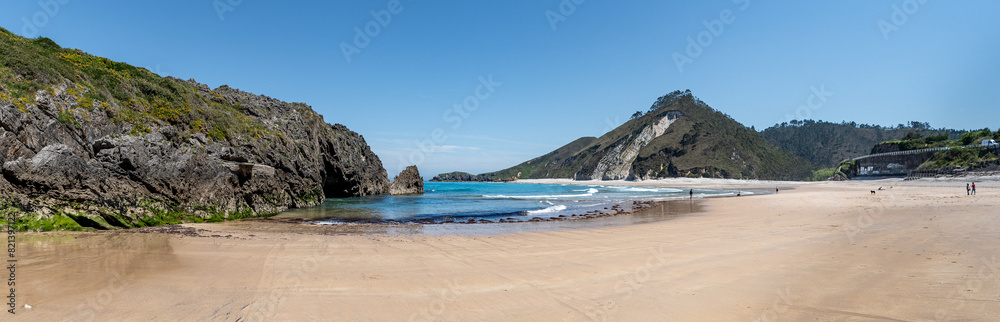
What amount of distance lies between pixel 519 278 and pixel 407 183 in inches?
2237

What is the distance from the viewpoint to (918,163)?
2566 inches

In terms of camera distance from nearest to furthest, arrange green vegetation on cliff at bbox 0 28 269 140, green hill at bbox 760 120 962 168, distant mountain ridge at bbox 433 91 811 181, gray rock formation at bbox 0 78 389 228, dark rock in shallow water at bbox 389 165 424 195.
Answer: gray rock formation at bbox 0 78 389 228 < green vegetation on cliff at bbox 0 28 269 140 < dark rock in shallow water at bbox 389 165 424 195 < distant mountain ridge at bbox 433 91 811 181 < green hill at bbox 760 120 962 168

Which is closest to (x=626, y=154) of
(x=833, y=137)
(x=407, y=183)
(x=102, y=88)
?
(x=407, y=183)

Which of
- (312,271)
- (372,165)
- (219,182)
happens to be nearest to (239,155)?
(219,182)

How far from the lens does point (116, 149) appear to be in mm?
13867

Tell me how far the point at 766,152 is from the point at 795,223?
12571 cm

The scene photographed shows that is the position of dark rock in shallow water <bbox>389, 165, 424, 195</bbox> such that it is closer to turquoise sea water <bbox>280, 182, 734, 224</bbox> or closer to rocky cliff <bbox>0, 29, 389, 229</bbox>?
turquoise sea water <bbox>280, 182, 734, 224</bbox>

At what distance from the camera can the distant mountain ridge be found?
105138 millimetres

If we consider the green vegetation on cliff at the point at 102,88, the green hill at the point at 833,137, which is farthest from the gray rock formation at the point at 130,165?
the green hill at the point at 833,137

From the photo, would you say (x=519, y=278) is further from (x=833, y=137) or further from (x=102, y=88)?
(x=833, y=137)

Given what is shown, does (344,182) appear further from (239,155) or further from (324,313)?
(324,313)

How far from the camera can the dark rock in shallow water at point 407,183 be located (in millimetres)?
58906

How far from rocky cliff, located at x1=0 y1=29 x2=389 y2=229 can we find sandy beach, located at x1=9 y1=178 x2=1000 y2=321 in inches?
89.7

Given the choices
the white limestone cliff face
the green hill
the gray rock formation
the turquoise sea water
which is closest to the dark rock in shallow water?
the turquoise sea water
